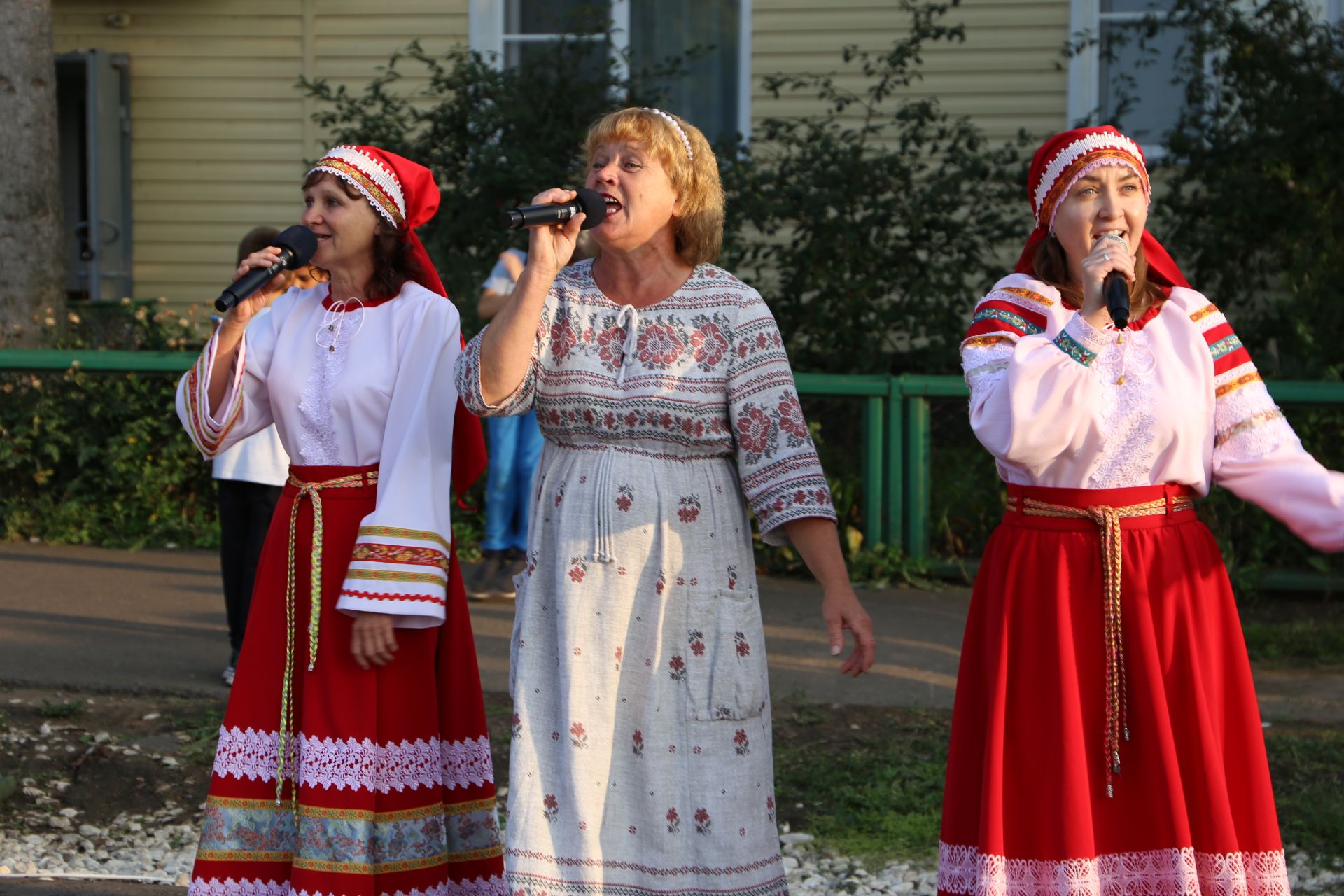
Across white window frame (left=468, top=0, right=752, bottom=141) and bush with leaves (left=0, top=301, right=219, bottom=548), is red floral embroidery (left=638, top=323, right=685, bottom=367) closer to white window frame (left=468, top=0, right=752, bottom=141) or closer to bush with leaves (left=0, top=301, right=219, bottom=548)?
bush with leaves (left=0, top=301, right=219, bottom=548)

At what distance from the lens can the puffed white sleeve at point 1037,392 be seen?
3064 mm

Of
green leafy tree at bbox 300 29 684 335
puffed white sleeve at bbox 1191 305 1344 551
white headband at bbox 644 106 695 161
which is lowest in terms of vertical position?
puffed white sleeve at bbox 1191 305 1344 551

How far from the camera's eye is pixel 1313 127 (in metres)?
9.03

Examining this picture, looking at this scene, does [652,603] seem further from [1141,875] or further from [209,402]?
[209,402]

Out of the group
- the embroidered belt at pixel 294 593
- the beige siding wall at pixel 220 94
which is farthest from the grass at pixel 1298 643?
the beige siding wall at pixel 220 94

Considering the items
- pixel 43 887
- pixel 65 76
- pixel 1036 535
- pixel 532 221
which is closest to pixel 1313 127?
pixel 1036 535

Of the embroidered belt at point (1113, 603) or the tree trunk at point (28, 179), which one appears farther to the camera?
the tree trunk at point (28, 179)

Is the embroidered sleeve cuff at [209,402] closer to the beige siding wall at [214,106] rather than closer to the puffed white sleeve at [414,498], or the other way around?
the puffed white sleeve at [414,498]

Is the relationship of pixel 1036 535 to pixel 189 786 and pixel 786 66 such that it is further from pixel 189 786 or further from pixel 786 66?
pixel 786 66

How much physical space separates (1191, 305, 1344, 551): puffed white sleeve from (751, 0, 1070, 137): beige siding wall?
25.7ft

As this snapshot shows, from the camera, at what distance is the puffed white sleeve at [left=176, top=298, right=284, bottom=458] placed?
3.81 metres

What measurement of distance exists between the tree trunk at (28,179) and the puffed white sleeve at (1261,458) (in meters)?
8.66

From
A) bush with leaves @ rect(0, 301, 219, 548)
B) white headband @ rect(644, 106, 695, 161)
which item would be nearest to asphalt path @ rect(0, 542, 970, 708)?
bush with leaves @ rect(0, 301, 219, 548)

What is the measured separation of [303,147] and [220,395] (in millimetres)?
8619
